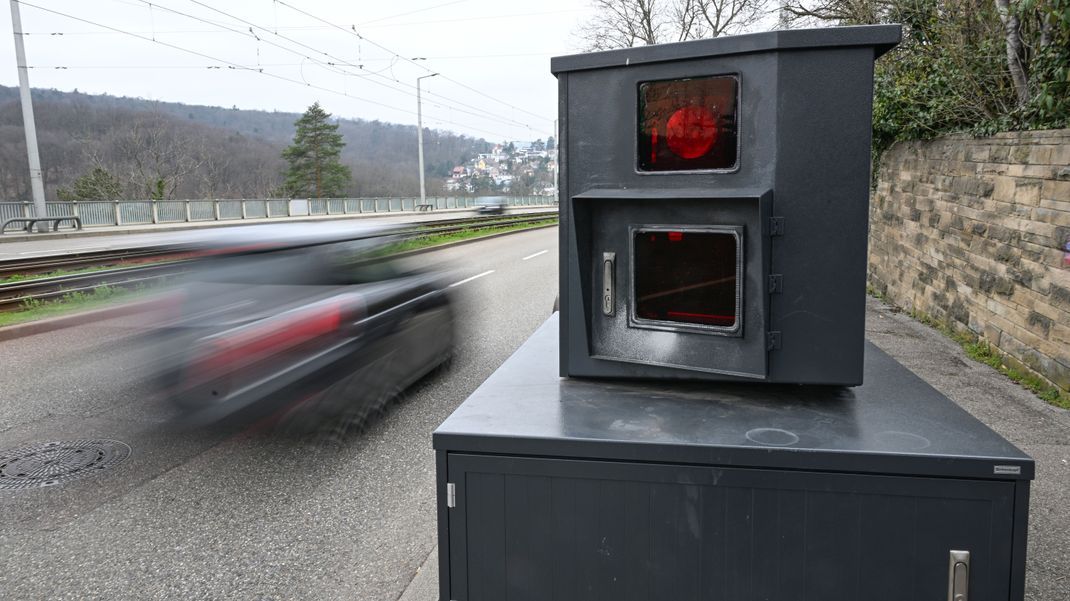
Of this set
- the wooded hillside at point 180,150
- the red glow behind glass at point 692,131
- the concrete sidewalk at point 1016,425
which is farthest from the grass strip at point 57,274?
the wooded hillside at point 180,150

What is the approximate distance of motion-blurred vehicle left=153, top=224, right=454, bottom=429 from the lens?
5.12 metres

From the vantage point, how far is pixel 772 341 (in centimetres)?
245

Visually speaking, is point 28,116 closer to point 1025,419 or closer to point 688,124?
point 688,124

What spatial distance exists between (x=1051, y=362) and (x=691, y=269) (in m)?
5.39

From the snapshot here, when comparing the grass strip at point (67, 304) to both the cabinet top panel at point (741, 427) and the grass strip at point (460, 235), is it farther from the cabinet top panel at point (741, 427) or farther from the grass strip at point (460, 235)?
the cabinet top panel at point (741, 427)

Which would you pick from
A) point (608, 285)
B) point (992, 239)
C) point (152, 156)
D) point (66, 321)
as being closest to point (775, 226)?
point (608, 285)

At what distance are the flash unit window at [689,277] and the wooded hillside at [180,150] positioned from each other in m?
55.9

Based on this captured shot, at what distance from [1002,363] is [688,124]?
20.6 feet

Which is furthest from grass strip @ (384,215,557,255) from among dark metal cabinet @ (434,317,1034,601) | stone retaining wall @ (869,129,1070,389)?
dark metal cabinet @ (434,317,1034,601)

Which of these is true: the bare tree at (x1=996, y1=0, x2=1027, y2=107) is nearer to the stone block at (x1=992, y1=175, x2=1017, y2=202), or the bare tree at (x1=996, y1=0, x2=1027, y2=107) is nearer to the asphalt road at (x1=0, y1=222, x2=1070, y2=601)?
the stone block at (x1=992, y1=175, x2=1017, y2=202)

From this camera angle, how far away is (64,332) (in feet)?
32.5

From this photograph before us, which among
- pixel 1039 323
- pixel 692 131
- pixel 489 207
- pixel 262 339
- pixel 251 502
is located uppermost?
pixel 692 131

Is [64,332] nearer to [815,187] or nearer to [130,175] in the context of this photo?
[815,187]

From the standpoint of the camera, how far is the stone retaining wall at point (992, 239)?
6273mm
